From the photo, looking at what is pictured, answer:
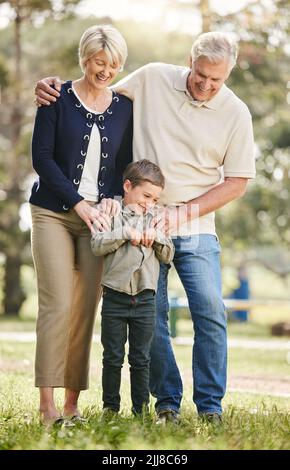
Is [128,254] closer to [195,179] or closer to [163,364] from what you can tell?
[195,179]

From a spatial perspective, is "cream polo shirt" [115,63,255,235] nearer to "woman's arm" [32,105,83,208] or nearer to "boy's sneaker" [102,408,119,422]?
"woman's arm" [32,105,83,208]

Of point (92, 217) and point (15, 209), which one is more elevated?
point (15, 209)

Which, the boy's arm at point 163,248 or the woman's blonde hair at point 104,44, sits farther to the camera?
the boy's arm at point 163,248

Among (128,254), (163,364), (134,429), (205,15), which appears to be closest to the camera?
(134,429)

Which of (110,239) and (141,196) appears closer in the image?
(110,239)

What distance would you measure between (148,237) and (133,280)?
214mm

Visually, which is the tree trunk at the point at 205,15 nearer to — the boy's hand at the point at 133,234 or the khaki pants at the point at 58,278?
the khaki pants at the point at 58,278

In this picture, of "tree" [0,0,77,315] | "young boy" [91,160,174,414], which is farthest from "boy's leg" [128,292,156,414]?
"tree" [0,0,77,315]

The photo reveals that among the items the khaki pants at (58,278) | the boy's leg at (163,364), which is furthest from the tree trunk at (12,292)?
the khaki pants at (58,278)

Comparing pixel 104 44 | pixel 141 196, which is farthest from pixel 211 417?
pixel 104 44

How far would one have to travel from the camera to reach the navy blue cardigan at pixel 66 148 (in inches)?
175

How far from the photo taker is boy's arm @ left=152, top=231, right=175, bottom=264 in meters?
4.46

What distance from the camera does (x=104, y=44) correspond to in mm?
4324

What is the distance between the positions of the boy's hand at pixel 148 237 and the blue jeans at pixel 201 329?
278 mm
